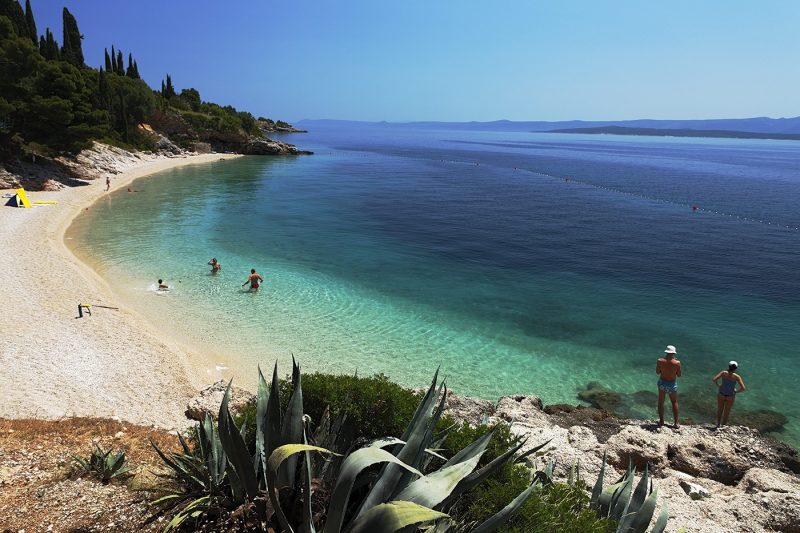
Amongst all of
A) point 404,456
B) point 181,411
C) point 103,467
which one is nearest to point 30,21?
point 181,411

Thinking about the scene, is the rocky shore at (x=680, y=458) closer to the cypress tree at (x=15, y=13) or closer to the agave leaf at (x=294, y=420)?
the agave leaf at (x=294, y=420)

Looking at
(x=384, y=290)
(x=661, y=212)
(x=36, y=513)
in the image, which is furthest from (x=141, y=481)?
(x=661, y=212)

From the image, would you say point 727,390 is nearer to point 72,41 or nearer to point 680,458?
point 680,458

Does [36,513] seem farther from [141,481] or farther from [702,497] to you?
[702,497]

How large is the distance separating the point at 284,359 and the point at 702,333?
15693 mm

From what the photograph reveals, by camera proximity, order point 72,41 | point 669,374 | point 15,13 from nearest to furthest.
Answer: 1. point 669,374
2. point 15,13
3. point 72,41

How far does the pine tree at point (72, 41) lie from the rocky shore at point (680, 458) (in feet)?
226

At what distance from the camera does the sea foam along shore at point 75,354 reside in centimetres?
1078

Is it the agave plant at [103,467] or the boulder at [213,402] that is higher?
the agave plant at [103,467]

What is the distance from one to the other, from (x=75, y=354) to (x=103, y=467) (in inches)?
365

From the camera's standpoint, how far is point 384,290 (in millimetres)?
21875

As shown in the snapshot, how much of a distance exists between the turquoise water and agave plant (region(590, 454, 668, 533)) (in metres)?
8.05

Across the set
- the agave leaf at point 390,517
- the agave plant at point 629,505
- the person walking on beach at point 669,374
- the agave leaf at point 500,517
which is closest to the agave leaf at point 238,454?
Answer: the agave leaf at point 390,517

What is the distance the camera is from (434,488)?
12.7ft
